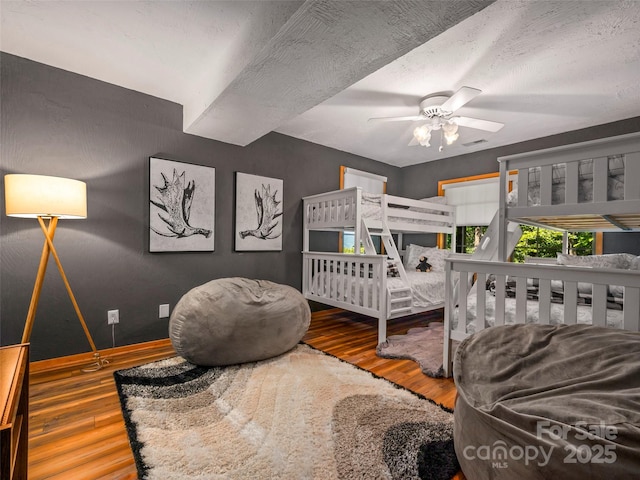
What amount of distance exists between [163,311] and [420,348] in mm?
2433

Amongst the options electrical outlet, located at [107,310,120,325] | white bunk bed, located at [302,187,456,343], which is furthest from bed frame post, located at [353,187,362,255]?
electrical outlet, located at [107,310,120,325]

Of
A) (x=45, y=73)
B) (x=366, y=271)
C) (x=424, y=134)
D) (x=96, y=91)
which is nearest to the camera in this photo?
(x=45, y=73)

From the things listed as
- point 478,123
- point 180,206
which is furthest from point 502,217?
point 180,206

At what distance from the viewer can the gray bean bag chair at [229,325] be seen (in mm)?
2076

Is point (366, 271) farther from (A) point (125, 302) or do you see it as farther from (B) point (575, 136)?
(B) point (575, 136)

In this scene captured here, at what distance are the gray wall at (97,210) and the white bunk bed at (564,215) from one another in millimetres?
2368

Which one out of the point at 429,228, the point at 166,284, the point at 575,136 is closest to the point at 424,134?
the point at 429,228

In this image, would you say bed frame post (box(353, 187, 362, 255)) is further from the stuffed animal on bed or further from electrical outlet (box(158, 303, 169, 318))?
electrical outlet (box(158, 303, 169, 318))

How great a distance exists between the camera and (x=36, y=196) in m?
1.85

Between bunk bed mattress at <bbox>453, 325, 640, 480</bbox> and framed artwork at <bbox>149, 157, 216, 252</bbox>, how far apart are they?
254 centimetres

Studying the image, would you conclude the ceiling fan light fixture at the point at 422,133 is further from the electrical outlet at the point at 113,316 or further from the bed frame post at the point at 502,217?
the electrical outlet at the point at 113,316

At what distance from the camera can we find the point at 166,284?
9.23ft

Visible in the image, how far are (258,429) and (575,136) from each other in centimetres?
434

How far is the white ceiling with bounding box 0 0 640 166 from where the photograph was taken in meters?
1.49
